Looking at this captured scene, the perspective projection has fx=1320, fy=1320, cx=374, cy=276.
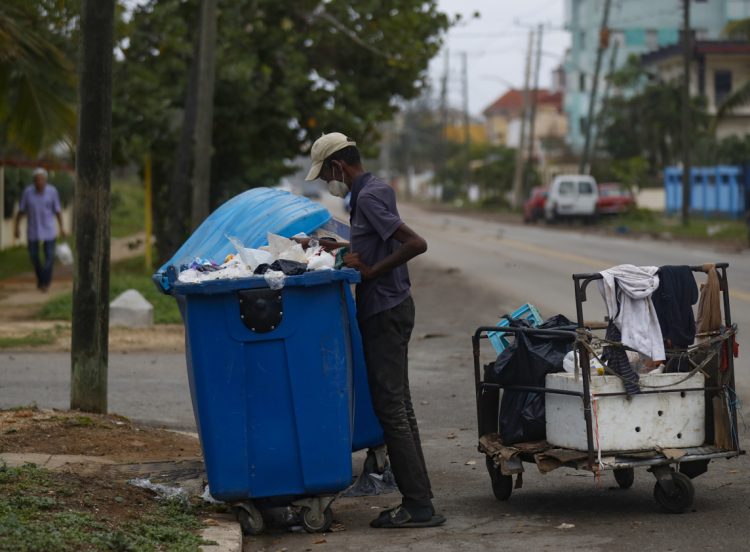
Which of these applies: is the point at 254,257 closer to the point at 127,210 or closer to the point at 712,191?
the point at 127,210

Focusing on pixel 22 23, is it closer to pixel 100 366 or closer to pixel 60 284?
pixel 100 366

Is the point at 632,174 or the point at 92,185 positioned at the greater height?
the point at 632,174

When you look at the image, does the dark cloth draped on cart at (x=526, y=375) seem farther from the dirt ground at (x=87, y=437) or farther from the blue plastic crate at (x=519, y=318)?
the dirt ground at (x=87, y=437)

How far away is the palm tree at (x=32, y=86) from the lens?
1327 cm

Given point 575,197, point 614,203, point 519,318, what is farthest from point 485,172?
point 519,318

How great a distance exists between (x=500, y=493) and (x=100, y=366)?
10.2 feet

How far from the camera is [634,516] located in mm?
6438

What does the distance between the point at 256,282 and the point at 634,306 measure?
1.85m

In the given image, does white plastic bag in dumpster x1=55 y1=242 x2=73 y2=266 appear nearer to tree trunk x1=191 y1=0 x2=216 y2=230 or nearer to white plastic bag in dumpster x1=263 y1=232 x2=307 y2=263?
tree trunk x1=191 y1=0 x2=216 y2=230

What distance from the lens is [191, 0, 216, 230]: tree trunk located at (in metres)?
17.7

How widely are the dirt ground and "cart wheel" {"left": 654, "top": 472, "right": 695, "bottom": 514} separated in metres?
2.98

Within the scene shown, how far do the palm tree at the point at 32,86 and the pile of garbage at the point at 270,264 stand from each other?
732 cm

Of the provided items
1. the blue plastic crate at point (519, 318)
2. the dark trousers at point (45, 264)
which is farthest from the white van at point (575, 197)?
the blue plastic crate at point (519, 318)

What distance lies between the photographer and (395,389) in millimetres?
6398
